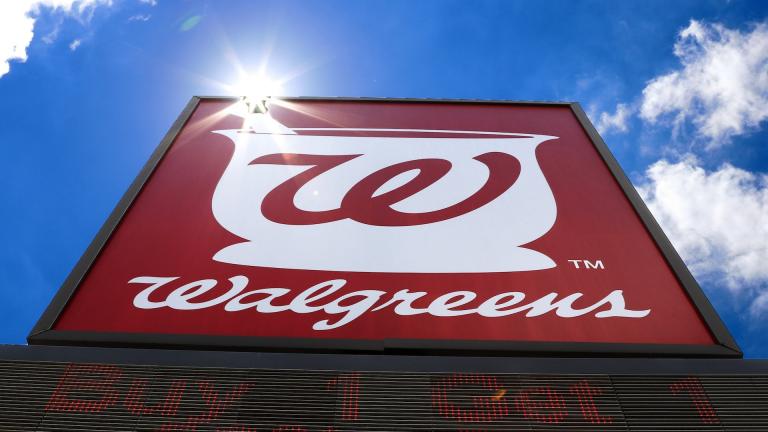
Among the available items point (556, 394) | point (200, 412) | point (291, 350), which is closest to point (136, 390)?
point (200, 412)

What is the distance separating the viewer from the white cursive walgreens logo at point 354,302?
376cm

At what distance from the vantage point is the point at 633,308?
12.5 ft

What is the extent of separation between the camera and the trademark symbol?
4.19 meters

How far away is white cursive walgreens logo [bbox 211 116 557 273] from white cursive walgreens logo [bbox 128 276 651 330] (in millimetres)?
319

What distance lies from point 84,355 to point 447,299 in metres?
2.48

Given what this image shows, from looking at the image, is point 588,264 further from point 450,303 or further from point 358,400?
point 358,400

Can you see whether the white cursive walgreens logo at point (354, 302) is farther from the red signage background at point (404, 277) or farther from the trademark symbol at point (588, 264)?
the trademark symbol at point (588, 264)

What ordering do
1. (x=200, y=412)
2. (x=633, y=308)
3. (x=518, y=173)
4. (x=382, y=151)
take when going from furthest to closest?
(x=382, y=151) < (x=518, y=173) < (x=633, y=308) < (x=200, y=412)

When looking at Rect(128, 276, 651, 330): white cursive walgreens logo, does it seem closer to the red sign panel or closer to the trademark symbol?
the red sign panel

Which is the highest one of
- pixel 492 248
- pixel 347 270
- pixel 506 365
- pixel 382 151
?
pixel 382 151

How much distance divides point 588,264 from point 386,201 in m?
2.03

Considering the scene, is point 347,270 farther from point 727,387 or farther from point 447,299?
point 727,387

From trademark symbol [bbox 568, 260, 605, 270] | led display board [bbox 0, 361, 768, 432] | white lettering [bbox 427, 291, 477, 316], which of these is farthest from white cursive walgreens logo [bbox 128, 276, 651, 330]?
led display board [bbox 0, 361, 768, 432]

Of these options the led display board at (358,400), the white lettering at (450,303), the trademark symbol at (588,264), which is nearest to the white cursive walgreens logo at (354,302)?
the white lettering at (450,303)
